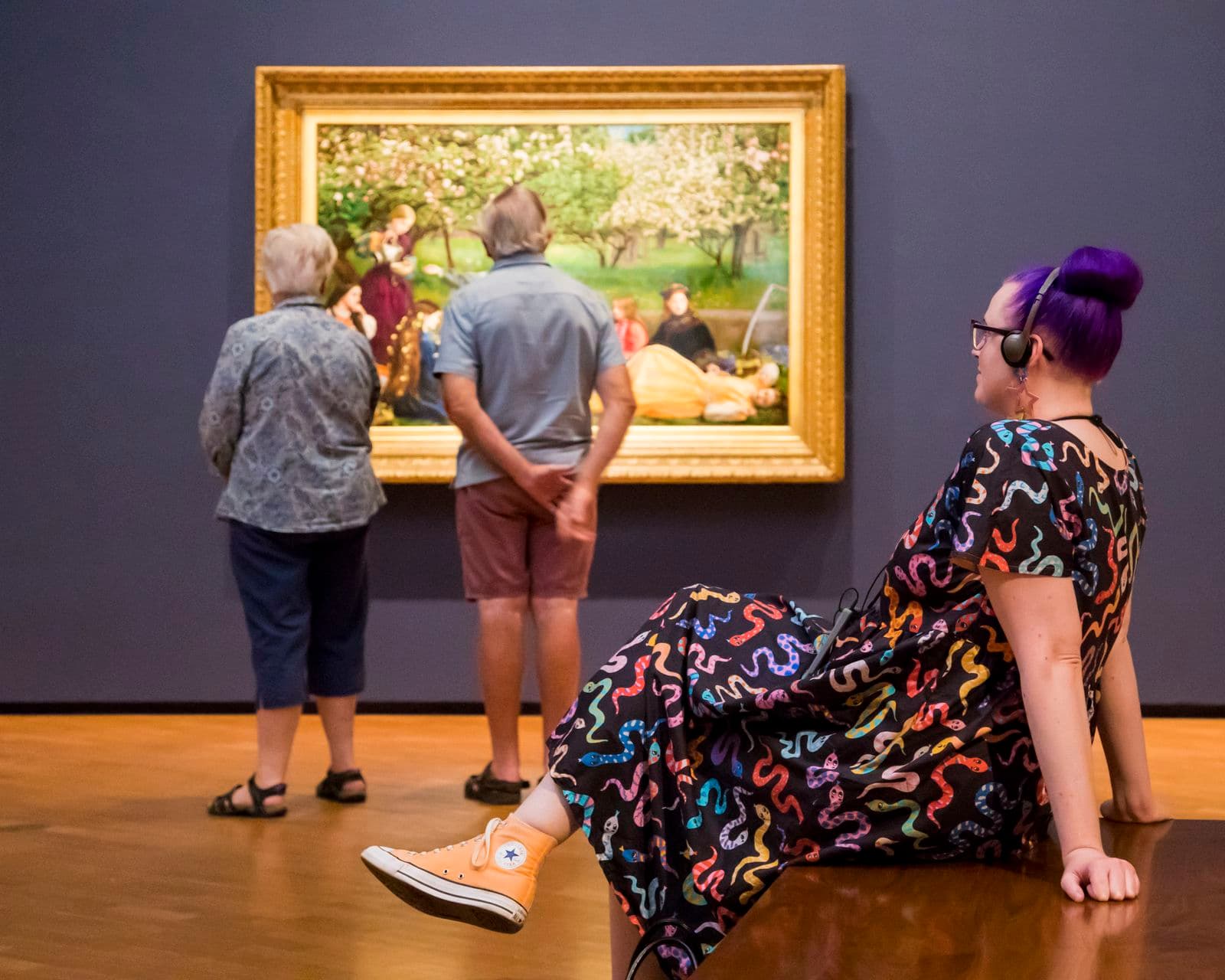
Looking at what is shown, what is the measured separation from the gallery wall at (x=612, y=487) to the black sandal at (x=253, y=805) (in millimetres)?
1823

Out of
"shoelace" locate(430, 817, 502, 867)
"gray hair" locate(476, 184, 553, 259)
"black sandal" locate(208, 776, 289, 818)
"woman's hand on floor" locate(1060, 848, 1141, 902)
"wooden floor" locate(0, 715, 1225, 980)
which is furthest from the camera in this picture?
"gray hair" locate(476, 184, 553, 259)

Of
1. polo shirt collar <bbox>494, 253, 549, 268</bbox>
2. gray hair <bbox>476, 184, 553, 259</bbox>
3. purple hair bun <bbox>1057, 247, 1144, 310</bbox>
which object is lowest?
purple hair bun <bbox>1057, 247, 1144, 310</bbox>

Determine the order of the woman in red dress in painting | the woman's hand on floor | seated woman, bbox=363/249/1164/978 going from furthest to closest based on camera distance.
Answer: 1. the woman in red dress in painting
2. seated woman, bbox=363/249/1164/978
3. the woman's hand on floor

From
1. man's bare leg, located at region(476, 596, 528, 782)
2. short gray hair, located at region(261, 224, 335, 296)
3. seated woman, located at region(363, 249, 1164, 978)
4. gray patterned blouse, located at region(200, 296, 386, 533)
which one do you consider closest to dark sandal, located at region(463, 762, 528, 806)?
man's bare leg, located at region(476, 596, 528, 782)

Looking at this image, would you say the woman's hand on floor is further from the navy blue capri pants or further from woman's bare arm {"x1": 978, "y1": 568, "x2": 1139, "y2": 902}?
the navy blue capri pants

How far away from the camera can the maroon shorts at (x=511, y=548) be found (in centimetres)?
414

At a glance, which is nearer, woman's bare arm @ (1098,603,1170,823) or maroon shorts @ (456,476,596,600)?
woman's bare arm @ (1098,603,1170,823)

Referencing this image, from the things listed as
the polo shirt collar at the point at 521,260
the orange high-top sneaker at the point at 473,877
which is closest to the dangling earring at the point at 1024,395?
the orange high-top sneaker at the point at 473,877

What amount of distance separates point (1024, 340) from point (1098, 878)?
706 millimetres

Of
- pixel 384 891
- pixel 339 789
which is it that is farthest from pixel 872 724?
pixel 339 789

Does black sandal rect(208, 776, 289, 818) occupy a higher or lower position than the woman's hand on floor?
lower

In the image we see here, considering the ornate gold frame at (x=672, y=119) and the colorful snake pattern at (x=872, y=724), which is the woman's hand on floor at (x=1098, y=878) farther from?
the ornate gold frame at (x=672, y=119)

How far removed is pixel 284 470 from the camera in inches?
157

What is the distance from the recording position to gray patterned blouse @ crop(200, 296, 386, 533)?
3.99 metres
